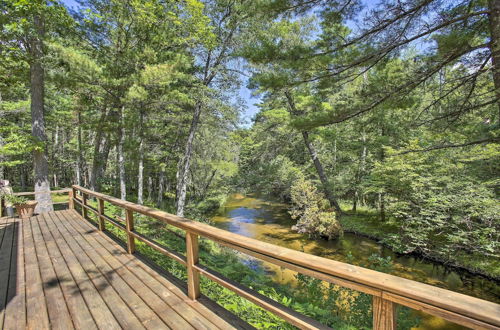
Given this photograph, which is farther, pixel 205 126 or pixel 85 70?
pixel 205 126

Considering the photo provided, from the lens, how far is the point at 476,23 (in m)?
3.04

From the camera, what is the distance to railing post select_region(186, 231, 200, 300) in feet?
6.93

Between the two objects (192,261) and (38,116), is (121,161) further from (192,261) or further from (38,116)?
(192,261)

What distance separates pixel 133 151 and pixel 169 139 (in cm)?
194

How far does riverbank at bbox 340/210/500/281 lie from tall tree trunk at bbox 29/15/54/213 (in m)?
10.9

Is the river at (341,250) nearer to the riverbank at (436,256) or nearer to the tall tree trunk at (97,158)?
the riverbank at (436,256)

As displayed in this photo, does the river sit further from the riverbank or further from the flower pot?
the flower pot

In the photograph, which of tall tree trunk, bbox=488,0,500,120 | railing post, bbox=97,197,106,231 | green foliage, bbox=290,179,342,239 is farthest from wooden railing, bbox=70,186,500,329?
green foliage, bbox=290,179,342,239

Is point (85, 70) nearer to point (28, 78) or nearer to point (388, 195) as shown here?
point (28, 78)

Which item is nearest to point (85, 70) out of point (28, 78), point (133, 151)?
point (28, 78)

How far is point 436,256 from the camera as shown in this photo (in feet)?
25.3

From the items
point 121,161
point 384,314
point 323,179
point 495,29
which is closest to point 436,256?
point 323,179

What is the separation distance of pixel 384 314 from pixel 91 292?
2634 millimetres

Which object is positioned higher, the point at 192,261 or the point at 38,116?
the point at 38,116
